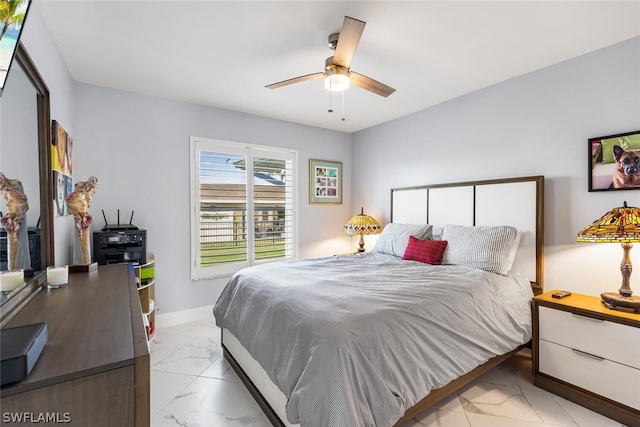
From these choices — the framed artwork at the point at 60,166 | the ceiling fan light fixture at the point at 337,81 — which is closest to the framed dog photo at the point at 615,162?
the ceiling fan light fixture at the point at 337,81

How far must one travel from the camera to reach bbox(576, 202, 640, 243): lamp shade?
1.77 meters

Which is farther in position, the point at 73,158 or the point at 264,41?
the point at 73,158

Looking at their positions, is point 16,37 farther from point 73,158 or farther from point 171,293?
point 171,293

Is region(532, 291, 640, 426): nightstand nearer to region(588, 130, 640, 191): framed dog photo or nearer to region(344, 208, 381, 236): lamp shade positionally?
region(588, 130, 640, 191): framed dog photo

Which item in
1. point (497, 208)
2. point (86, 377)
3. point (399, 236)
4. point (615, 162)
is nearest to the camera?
point (86, 377)

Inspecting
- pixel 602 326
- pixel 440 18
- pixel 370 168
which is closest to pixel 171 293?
pixel 370 168

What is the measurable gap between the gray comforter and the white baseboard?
1.20 meters

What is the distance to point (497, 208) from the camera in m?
2.86

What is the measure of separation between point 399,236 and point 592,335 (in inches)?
69.7

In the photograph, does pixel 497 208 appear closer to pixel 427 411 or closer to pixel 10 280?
pixel 427 411

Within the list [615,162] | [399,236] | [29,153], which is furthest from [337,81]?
[615,162]

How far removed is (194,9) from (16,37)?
1.00 m

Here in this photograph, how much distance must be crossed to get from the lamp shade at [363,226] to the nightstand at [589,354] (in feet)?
6.81

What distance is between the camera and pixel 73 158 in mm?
2762
